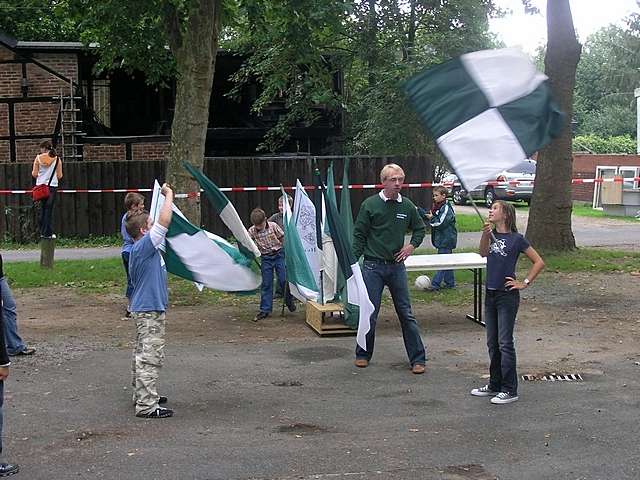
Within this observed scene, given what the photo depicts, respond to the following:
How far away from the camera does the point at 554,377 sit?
8672mm

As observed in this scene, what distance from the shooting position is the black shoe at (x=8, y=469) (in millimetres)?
6016

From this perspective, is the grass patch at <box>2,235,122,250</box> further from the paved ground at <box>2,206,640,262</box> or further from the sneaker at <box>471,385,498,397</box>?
the sneaker at <box>471,385,498,397</box>

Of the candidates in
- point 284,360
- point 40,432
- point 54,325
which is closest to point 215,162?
point 54,325

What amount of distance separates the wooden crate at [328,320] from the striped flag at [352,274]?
3.30 ft

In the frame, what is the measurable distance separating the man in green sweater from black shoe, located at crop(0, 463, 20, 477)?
3.90 metres

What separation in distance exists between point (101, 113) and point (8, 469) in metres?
24.5

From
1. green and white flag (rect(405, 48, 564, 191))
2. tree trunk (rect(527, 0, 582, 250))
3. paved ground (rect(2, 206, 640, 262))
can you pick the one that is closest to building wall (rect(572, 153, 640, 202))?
paved ground (rect(2, 206, 640, 262))

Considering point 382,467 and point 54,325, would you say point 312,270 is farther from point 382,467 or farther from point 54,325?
point 382,467

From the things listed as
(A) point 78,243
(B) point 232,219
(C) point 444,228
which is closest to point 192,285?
(B) point 232,219

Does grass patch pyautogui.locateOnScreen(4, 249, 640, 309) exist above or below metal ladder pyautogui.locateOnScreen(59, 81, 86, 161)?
below

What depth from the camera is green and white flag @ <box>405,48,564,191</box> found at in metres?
7.72

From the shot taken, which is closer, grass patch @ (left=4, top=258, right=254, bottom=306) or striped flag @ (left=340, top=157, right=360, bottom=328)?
striped flag @ (left=340, top=157, right=360, bottom=328)

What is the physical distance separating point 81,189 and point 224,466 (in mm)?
18333

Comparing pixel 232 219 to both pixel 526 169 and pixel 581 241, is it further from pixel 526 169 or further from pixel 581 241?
pixel 526 169
